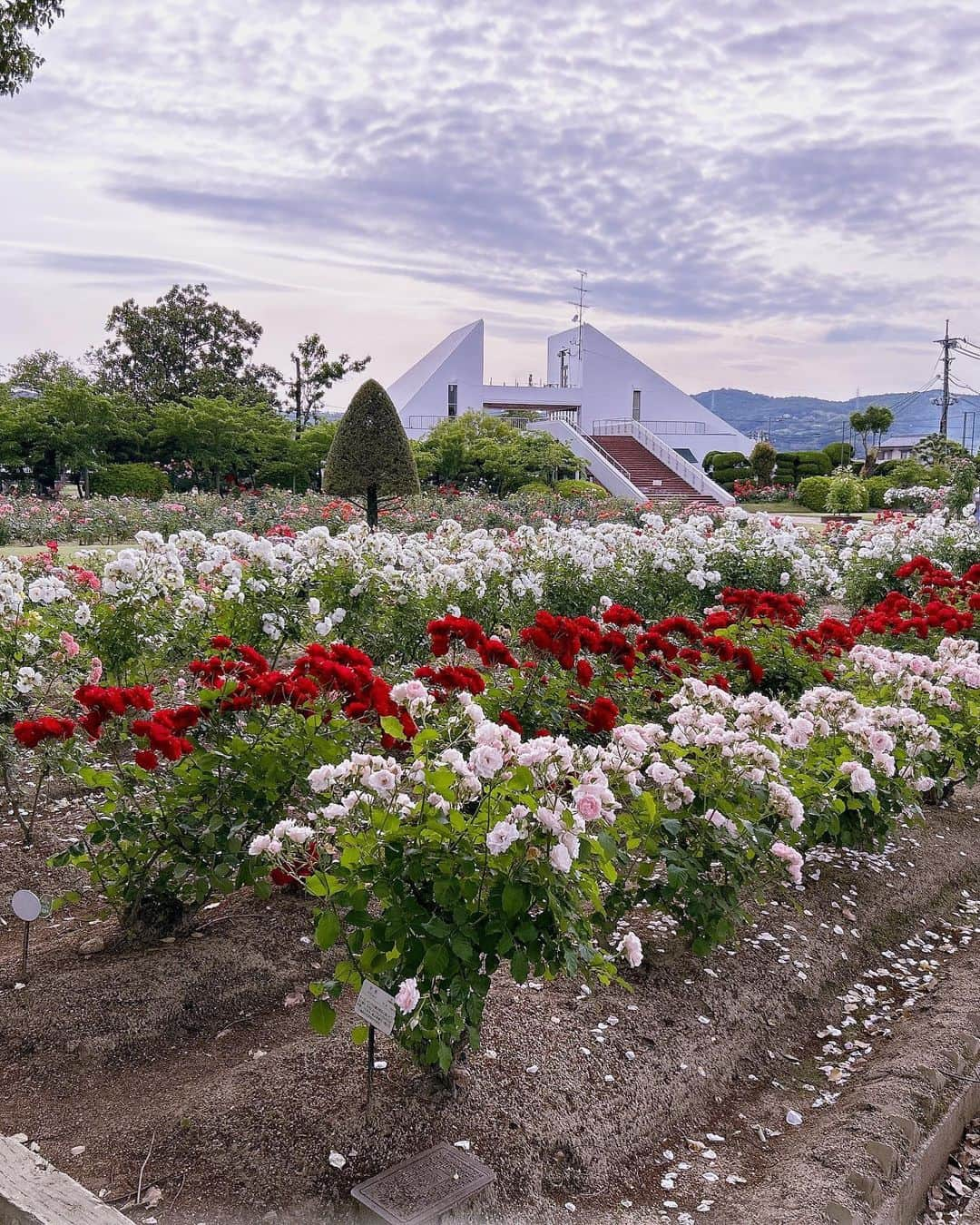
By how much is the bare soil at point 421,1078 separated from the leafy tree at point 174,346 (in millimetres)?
35533

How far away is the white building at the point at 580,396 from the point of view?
1695 inches

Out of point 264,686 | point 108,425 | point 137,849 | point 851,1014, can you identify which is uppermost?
point 108,425

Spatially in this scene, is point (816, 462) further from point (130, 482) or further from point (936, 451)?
point (130, 482)

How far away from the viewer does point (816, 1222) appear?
7.70 ft

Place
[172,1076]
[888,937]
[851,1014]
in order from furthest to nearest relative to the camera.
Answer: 1. [888,937]
2. [851,1014]
3. [172,1076]

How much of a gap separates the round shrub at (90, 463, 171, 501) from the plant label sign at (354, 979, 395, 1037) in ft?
77.8

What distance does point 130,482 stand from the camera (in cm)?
2509

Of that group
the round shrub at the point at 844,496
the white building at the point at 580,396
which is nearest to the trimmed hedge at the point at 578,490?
the round shrub at the point at 844,496

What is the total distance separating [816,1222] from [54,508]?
18.2 meters

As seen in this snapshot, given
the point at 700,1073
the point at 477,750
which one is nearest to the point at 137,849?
the point at 477,750

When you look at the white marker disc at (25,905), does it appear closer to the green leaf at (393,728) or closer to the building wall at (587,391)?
the green leaf at (393,728)

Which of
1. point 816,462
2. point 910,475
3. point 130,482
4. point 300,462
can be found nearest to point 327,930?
point 130,482

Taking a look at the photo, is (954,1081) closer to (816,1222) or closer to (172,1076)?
(816,1222)

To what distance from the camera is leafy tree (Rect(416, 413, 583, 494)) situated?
26109 mm
